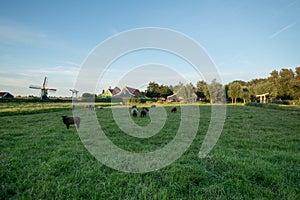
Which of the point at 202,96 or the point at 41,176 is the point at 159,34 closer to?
the point at 41,176

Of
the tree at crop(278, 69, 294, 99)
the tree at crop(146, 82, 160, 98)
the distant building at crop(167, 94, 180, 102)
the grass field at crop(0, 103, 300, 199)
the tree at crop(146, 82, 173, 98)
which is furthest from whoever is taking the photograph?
the distant building at crop(167, 94, 180, 102)

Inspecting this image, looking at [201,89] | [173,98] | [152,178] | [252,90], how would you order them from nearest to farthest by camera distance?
[152,178] → [252,90] → [173,98] → [201,89]

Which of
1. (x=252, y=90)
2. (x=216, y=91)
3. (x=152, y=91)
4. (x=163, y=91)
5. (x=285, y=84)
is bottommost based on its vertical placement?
(x=152, y=91)

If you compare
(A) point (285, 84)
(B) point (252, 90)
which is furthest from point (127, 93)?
(A) point (285, 84)

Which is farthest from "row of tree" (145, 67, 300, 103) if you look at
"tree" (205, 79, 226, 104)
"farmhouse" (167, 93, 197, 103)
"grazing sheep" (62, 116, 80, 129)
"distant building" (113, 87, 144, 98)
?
"grazing sheep" (62, 116, 80, 129)

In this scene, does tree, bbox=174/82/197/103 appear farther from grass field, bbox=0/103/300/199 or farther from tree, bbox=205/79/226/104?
grass field, bbox=0/103/300/199

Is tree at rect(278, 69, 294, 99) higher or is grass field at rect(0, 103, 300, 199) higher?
tree at rect(278, 69, 294, 99)

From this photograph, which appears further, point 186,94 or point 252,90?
point 252,90

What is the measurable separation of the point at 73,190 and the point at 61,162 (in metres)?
1.38

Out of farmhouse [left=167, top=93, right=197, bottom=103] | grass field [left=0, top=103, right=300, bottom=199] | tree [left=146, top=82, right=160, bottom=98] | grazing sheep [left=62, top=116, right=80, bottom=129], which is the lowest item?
grass field [left=0, top=103, right=300, bottom=199]

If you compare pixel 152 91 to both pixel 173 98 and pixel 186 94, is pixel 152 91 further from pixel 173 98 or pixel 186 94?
pixel 186 94

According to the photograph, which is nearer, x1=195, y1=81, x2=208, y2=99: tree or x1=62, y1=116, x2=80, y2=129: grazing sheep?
x1=62, y1=116, x2=80, y2=129: grazing sheep

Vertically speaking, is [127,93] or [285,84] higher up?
[285,84]

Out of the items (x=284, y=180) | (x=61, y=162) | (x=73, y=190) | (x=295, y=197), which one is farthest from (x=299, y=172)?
(x=61, y=162)
